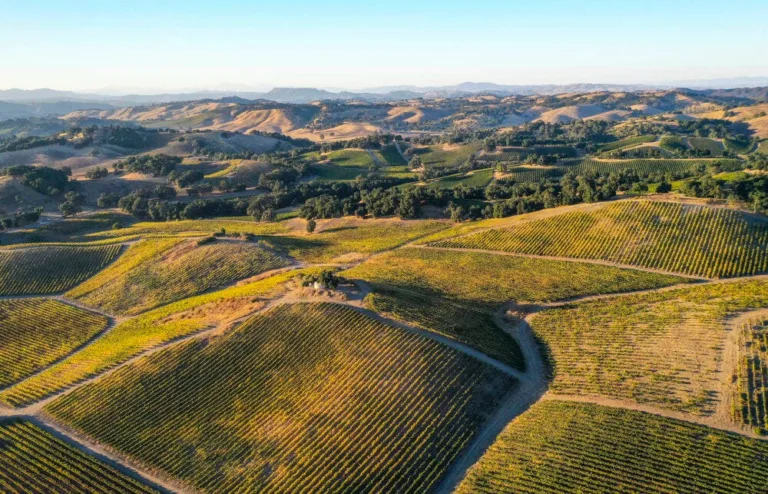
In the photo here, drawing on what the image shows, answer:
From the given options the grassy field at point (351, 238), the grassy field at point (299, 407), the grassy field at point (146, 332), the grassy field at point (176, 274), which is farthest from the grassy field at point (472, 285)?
the grassy field at point (176, 274)

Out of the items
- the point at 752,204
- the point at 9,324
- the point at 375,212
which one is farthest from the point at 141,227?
the point at 752,204

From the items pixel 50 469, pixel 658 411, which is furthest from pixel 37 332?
pixel 658 411

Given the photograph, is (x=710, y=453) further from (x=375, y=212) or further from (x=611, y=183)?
(x=375, y=212)

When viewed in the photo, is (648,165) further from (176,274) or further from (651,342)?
(176,274)

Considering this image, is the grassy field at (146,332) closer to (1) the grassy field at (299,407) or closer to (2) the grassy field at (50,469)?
(1) the grassy field at (299,407)

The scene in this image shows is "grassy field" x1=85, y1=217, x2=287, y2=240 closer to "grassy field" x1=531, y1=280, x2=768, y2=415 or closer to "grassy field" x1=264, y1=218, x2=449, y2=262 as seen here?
"grassy field" x1=264, y1=218, x2=449, y2=262
